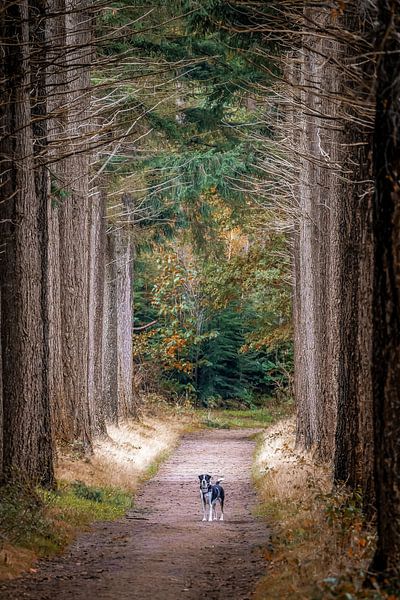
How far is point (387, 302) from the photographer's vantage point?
306 inches

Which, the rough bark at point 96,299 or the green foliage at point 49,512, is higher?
the rough bark at point 96,299

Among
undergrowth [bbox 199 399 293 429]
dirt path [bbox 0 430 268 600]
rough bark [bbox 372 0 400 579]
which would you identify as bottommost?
undergrowth [bbox 199 399 293 429]

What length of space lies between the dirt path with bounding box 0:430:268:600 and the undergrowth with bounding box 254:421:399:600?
1.17 ft

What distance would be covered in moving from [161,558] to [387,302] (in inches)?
215

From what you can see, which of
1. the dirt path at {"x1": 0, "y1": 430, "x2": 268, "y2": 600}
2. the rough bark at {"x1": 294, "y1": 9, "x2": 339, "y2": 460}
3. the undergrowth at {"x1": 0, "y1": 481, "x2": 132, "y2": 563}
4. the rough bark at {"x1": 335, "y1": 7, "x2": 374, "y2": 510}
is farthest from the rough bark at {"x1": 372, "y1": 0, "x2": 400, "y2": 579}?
the rough bark at {"x1": 294, "y1": 9, "x2": 339, "y2": 460}

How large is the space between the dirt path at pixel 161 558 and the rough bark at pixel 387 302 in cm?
238

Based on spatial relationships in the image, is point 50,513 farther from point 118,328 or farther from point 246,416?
point 246,416

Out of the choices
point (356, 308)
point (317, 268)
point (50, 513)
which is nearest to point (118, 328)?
point (317, 268)

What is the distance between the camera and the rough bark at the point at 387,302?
7727mm

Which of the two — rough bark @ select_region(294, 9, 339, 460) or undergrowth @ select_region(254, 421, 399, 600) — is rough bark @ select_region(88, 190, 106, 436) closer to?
rough bark @ select_region(294, 9, 339, 460)

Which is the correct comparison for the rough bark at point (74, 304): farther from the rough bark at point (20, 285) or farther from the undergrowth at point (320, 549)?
the rough bark at point (20, 285)

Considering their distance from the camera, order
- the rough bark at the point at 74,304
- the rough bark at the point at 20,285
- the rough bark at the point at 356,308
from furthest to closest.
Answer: the rough bark at the point at 74,304
the rough bark at the point at 20,285
the rough bark at the point at 356,308

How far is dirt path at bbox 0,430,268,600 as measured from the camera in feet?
32.5

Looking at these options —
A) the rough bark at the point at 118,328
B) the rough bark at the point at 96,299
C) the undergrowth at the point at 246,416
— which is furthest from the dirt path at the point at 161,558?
the undergrowth at the point at 246,416
